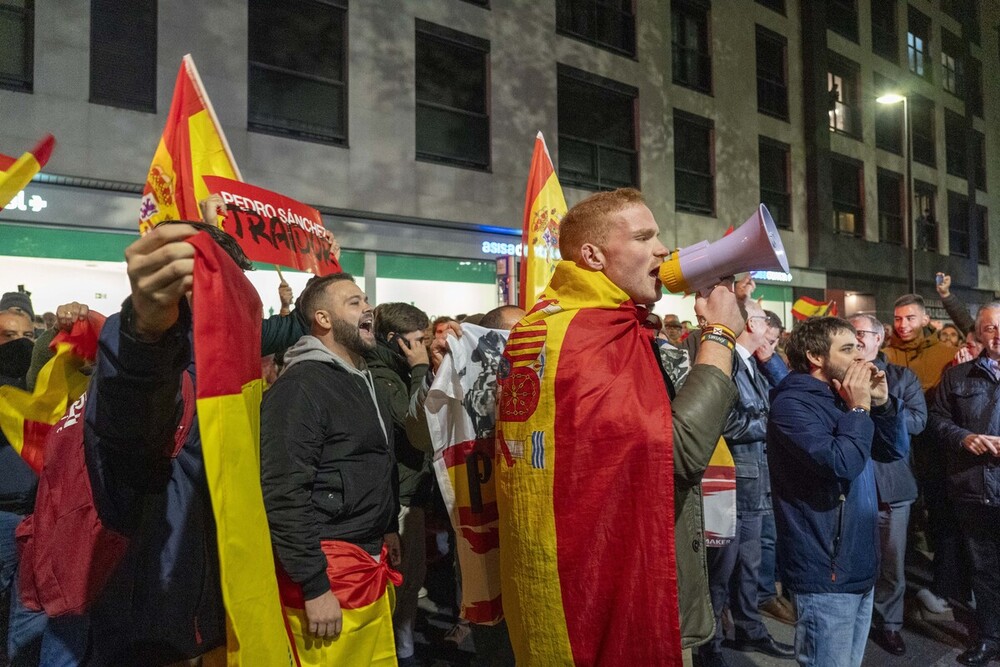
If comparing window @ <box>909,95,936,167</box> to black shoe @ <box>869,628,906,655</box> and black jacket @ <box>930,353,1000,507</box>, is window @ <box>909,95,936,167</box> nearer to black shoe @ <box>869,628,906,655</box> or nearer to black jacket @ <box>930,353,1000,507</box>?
black jacket @ <box>930,353,1000,507</box>

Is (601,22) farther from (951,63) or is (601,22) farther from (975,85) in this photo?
(975,85)

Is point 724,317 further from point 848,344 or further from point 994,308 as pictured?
point 994,308

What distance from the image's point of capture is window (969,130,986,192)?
27.4 metres

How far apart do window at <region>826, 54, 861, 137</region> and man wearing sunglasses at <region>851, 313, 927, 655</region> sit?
17.9 m

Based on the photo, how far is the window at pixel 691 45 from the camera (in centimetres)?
1698

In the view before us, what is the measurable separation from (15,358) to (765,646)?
498 cm

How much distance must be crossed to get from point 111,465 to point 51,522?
761 millimetres

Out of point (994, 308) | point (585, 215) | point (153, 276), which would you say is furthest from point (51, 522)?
point (994, 308)

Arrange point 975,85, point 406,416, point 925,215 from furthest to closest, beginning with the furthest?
point 975,85 < point 925,215 < point 406,416

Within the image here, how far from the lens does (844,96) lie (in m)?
21.3

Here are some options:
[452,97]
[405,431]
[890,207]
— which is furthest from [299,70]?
[890,207]

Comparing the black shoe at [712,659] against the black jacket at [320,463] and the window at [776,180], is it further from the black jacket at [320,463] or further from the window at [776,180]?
the window at [776,180]

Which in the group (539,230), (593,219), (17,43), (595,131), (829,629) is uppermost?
(595,131)

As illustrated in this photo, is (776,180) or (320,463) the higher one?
(776,180)
